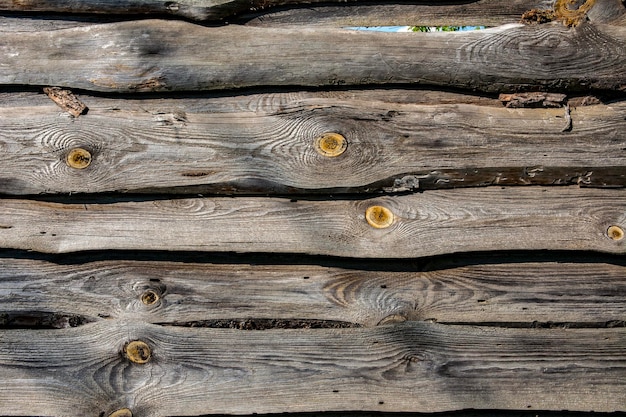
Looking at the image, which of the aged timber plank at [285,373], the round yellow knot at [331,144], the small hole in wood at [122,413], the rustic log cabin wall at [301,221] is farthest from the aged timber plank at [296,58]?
the small hole in wood at [122,413]

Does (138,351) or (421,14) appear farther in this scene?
(421,14)

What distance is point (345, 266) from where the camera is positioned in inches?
66.1

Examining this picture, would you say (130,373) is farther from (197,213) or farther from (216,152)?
(216,152)

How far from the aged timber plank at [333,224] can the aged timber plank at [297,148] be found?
0.05 meters

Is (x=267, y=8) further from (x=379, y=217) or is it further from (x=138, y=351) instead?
(x=138, y=351)

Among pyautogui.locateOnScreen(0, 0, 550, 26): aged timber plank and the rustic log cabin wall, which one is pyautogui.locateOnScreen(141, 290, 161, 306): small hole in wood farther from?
pyautogui.locateOnScreen(0, 0, 550, 26): aged timber plank

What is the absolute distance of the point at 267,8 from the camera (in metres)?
1.81

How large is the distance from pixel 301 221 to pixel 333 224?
0.09m

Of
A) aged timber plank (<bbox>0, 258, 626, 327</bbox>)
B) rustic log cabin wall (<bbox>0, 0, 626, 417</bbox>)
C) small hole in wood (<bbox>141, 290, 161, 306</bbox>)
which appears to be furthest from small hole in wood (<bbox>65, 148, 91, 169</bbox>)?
small hole in wood (<bbox>141, 290, 161, 306</bbox>)

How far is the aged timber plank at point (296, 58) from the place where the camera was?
1740 millimetres

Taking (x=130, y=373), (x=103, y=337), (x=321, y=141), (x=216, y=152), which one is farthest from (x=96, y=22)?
(x=130, y=373)

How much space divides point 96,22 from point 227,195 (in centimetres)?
70

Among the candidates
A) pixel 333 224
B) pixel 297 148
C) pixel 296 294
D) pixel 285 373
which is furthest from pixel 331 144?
pixel 285 373

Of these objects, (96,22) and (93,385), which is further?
(96,22)
